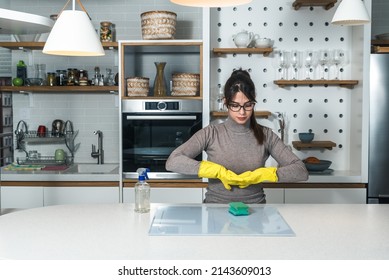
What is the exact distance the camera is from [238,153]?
9.27ft

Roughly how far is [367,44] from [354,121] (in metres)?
0.61

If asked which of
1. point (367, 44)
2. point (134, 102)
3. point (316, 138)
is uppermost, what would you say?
point (367, 44)

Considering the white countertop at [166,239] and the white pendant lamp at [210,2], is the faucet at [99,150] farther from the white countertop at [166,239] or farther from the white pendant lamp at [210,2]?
the white pendant lamp at [210,2]

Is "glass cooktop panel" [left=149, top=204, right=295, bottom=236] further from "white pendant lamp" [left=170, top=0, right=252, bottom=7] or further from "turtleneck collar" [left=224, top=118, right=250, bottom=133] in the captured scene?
"white pendant lamp" [left=170, top=0, right=252, bottom=7]

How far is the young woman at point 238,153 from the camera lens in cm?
265

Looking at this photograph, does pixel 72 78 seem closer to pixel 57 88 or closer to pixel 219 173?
pixel 57 88

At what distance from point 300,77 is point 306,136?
490 millimetres

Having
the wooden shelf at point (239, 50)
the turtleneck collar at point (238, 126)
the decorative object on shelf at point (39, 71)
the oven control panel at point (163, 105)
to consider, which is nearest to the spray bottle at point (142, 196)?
the turtleneck collar at point (238, 126)

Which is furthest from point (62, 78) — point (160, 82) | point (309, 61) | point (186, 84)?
point (309, 61)

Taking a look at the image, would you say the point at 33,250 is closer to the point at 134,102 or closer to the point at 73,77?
the point at 134,102

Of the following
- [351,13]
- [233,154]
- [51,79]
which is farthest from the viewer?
[51,79]
